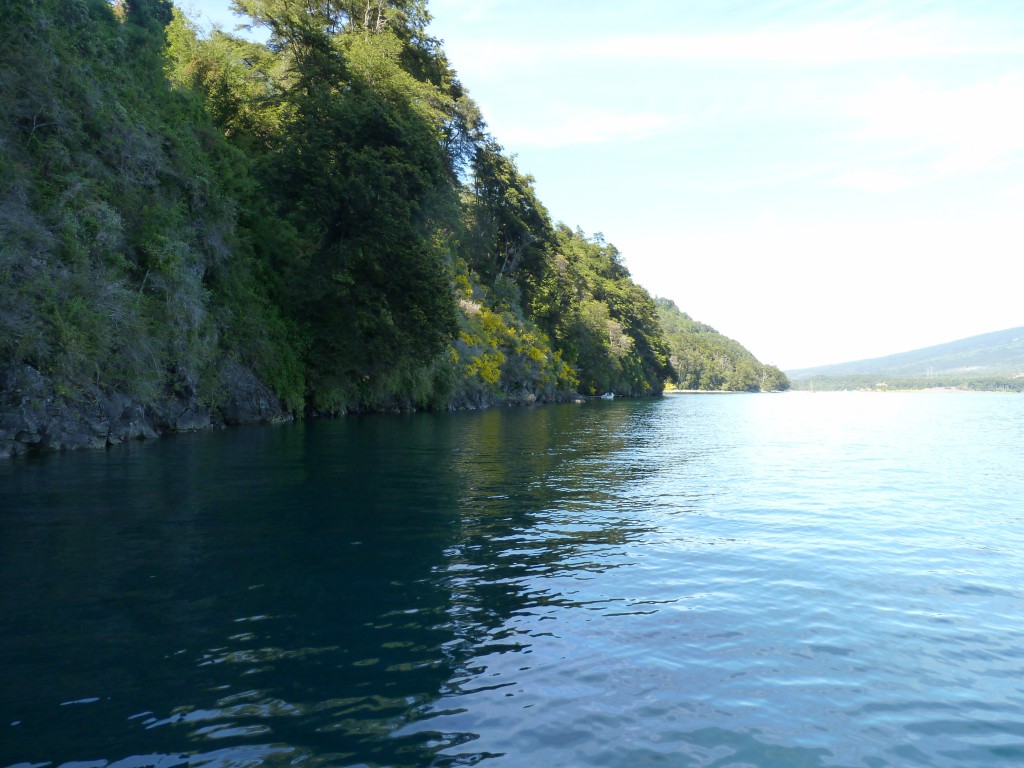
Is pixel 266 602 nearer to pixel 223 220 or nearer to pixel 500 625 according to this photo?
pixel 500 625

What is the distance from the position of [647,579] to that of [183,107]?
33.0 meters

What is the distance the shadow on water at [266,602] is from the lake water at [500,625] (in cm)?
4

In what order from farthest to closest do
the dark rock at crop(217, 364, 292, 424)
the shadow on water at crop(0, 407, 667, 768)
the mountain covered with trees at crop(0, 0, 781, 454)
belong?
1. the dark rock at crop(217, 364, 292, 424)
2. the mountain covered with trees at crop(0, 0, 781, 454)
3. the shadow on water at crop(0, 407, 667, 768)

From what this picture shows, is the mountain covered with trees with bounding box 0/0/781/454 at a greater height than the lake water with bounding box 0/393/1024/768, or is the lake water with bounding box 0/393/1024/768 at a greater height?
the mountain covered with trees with bounding box 0/0/781/454

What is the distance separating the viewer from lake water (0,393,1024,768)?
5.10 metres

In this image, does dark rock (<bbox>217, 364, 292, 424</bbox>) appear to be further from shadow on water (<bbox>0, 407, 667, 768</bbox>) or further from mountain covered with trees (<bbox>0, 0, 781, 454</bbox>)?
shadow on water (<bbox>0, 407, 667, 768</bbox>)

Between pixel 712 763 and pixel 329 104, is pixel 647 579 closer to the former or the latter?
pixel 712 763

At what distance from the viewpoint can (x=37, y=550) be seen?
9.92 metres

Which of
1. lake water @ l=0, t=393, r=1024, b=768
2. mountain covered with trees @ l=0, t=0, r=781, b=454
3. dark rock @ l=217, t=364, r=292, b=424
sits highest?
mountain covered with trees @ l=0, t=0, r=781, b=454

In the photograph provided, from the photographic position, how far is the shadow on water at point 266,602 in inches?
201

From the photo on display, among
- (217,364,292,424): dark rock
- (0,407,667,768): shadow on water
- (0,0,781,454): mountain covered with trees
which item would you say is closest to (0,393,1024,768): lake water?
(0,407,667,768): shadow on water

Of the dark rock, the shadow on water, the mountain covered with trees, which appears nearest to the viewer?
the shadow on water

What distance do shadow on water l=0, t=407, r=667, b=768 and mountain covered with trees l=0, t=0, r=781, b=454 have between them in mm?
5270

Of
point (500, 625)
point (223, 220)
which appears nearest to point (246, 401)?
point (223, 220)
